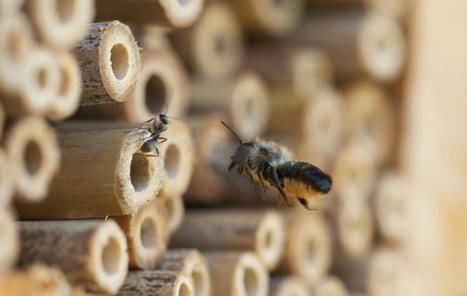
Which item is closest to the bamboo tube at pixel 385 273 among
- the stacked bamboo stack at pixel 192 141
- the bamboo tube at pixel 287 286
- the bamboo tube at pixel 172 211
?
the stacked bamboo stack at pixel 192 141

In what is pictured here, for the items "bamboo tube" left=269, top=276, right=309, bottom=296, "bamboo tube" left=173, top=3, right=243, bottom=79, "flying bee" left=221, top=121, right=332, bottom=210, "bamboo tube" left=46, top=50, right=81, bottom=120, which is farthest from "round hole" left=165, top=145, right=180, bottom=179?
"bamboo tube" left=173, top=3, right=243, bottom=79

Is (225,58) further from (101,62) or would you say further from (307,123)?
(101,62)

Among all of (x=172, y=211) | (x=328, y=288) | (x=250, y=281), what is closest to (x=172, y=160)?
(x=172, y=211)

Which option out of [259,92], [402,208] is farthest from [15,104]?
[402,208]

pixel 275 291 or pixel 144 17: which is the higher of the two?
pixel 144 17

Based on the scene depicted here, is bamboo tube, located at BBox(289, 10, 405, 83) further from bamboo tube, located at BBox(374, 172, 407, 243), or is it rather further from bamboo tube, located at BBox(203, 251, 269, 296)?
bamboo tube, located at BBox(203, 251, 269, 296)

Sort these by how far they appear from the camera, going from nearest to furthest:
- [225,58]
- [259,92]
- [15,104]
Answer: [15,104], [259,92], [225,58]

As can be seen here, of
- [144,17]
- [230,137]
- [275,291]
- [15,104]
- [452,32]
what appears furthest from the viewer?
[452,32]

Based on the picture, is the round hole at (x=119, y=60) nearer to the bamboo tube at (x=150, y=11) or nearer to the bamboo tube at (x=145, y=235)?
the bamboo tube at (x=150, y=11)
